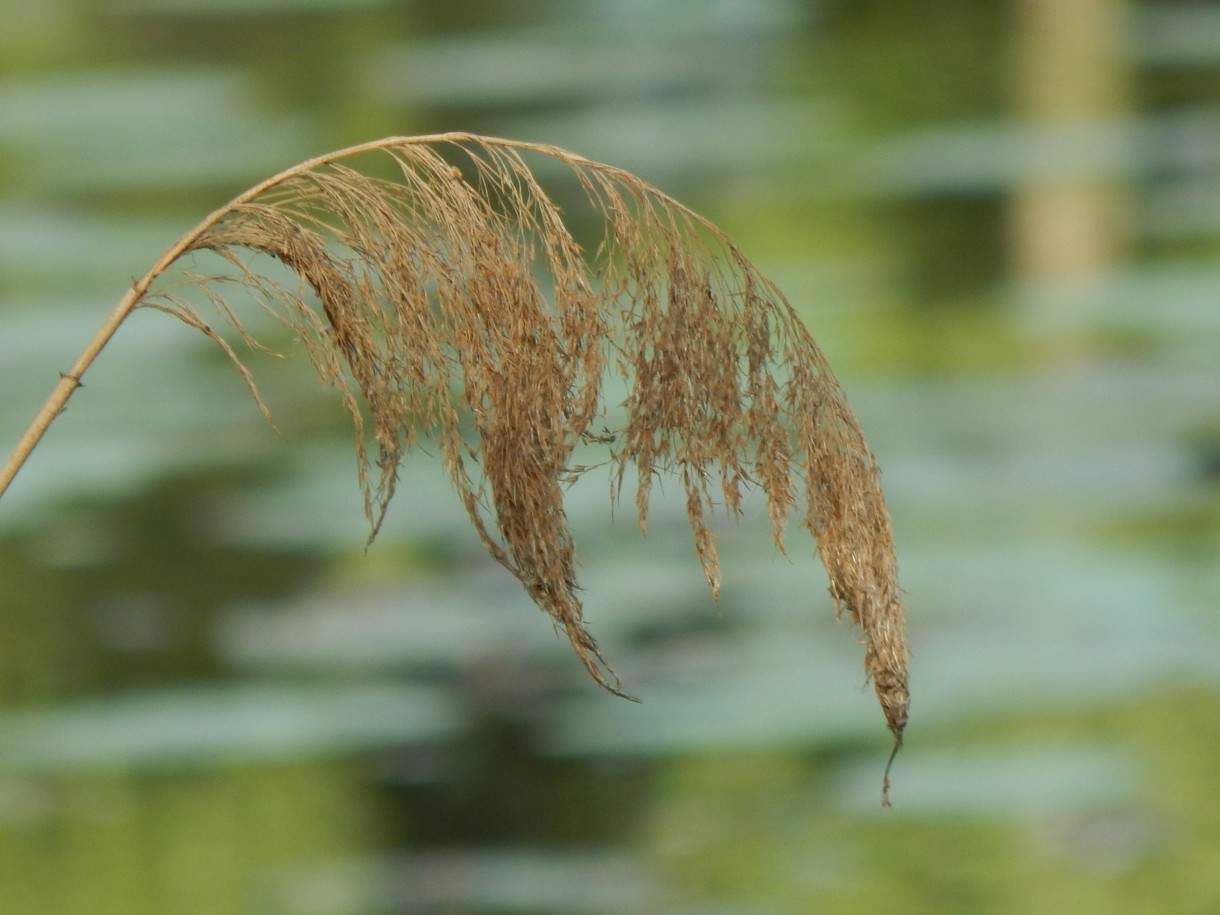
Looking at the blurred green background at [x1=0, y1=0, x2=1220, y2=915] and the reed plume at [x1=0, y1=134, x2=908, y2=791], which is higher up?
the reed plume at [x1=0, y1=134, x2=908, y2=791]

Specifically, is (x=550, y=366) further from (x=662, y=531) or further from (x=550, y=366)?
(x=662, y=531)

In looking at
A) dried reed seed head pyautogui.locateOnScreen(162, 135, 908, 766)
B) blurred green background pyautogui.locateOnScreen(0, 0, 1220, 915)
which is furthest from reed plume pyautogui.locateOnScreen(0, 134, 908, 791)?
blurred green background pyautogui.locateOnScreen(0, 0, 1220, 915)

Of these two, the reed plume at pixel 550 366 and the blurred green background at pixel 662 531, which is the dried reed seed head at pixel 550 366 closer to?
the reed plume at pixel 550 366

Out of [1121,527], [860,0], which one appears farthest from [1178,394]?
[860,0]

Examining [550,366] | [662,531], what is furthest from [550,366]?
[662,531]

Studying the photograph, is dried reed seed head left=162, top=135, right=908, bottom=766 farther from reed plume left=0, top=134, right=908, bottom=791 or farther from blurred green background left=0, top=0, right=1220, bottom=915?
blurred green background left=0, top=0, right=1220, bottom=915

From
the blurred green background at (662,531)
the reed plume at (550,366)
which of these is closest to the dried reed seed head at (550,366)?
the reed plume at (550,366)

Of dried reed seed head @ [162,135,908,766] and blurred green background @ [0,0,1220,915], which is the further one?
blurred green background @ [0,0,1220,915]
